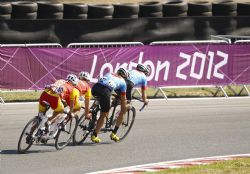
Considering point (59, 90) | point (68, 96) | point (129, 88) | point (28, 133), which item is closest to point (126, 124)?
point (129, 88)

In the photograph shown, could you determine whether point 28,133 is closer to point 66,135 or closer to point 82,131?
point 66,135

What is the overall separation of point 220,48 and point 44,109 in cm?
908

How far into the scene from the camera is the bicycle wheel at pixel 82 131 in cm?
1373

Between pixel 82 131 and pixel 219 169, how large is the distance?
3.36 metres

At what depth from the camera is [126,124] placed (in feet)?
48.1

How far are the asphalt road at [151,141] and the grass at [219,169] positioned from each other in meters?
1.02

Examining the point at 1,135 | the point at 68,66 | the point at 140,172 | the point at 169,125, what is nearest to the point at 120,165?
the point at 140,172

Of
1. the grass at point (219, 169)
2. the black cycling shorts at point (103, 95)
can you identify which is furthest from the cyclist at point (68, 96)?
the grass at point (219, 169)

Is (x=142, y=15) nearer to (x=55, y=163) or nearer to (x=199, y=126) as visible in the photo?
(x=199, y=126)

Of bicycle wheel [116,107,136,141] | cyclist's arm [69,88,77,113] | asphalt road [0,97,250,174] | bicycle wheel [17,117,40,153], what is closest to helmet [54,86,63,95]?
cyclist's arm [69,88,77,113]

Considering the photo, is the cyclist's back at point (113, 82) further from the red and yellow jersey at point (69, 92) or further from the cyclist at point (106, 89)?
the red and yellow jersey at point (69, 92)

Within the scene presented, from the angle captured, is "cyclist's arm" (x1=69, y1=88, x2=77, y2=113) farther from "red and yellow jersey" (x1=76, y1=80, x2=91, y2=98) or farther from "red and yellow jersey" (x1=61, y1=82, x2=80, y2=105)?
"red and yellow jersey" (x1=76, y1=80, x2=91, y2=98)

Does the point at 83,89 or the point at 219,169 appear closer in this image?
the point at 219,169

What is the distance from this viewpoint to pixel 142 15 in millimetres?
25953
